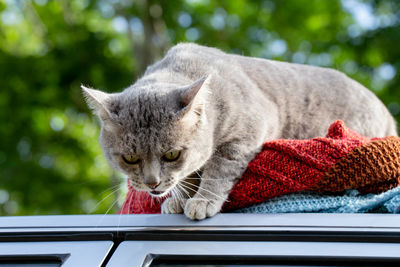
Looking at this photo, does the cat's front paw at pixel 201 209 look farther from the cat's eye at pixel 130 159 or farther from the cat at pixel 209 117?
the cat's eye at pixel 130 159

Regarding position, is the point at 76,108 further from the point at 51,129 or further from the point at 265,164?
the point at 265,164

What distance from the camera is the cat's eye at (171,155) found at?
6.21 ft

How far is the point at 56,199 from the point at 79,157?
0.83 meters

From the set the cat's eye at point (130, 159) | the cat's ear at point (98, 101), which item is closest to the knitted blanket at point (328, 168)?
the cat's eye at point (130, 159)

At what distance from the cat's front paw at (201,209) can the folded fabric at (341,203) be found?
0.19 m

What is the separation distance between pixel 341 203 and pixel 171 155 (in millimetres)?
786

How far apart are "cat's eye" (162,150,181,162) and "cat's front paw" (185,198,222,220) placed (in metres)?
0.30

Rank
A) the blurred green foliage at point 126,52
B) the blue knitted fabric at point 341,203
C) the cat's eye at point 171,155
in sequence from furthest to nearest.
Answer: the blurred green foliage at point 126,52 < the cat's eye at point 171,155 < the blue knitted fabric at point 341,203

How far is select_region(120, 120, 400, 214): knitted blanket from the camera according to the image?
1.53 metres

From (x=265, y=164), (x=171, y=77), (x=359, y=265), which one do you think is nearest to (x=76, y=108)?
(x=171, y=77)

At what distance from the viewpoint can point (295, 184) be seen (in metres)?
1.56

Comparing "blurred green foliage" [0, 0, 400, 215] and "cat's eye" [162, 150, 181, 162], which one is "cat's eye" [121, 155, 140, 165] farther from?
"blurred green foliage" [0, 0, 400, 215]

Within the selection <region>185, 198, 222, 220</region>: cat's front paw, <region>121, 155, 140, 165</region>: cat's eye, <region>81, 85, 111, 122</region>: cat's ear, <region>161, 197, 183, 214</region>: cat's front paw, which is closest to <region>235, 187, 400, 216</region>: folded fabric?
<region>185, 198, 222, 220</region>: cat's front paw

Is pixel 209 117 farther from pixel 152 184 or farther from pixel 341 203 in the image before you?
pixel 341 203
